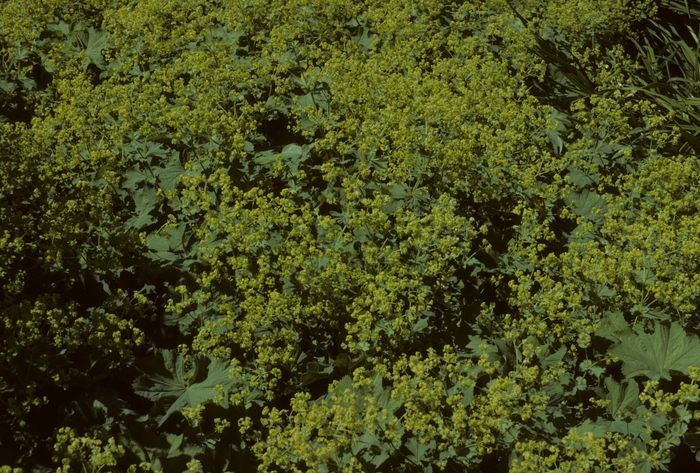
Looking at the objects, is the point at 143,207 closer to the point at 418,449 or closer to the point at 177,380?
the point at 177,380

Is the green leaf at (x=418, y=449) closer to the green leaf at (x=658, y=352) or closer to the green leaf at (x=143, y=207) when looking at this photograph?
the green leaf at (x=658, y=352)

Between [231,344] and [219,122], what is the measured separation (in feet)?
6.04

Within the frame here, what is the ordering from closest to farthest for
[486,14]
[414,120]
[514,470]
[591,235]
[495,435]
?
[514,470] → [495,435] → [591,235] → [414,120] → [486,14]

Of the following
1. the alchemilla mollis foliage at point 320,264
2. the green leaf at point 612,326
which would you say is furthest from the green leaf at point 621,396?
the green leaf at point 612,326

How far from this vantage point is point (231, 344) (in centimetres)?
389

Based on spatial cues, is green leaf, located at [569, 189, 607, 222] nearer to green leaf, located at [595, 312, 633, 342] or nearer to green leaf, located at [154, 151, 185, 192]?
green leaf, located at [595, 312, 633, 342]

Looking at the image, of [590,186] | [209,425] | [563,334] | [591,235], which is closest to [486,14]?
[590,186]

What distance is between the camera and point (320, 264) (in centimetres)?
410

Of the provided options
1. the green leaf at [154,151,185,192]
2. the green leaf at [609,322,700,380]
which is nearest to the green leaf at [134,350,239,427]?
the green leaf at [154,151,185,192]

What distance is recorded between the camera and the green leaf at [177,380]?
3.52 metres

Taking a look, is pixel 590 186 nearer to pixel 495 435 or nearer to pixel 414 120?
pixel 414 120

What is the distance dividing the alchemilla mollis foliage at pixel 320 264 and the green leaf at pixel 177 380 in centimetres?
1

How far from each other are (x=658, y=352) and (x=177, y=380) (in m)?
3.09

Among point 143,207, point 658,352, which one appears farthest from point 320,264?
point 658,352
